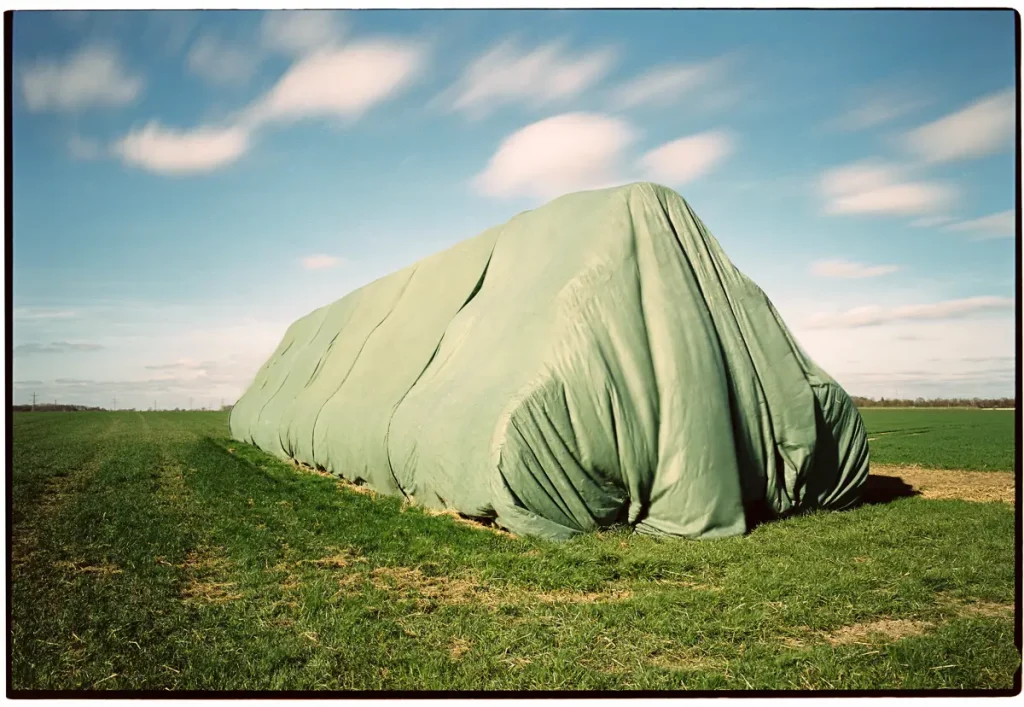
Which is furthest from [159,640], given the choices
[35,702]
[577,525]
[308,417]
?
[308,417]

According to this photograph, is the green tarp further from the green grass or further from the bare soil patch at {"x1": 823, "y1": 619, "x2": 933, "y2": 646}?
the green grass

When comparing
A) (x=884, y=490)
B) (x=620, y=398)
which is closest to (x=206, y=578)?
(x=620, y=398)

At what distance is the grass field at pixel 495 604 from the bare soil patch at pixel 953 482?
53.4 inches

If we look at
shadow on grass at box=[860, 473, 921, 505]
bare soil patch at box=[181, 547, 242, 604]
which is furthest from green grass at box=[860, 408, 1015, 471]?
bare soil patch at box=[181, 547, 242, 604]

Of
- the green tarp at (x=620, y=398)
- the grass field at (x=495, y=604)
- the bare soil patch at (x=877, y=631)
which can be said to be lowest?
the bare soil patch at (x=877, y=631)

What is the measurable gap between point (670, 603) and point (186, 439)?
18.2m

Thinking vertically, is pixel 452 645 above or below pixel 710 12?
below

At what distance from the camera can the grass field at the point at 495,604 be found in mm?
3719

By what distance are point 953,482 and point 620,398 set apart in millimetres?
6915

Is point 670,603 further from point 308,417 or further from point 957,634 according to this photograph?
point 308,417

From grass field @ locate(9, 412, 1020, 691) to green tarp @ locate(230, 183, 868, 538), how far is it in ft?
1.52

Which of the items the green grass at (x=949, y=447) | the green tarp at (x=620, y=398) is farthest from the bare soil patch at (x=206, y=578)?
the green grass at (x=949, y=447)

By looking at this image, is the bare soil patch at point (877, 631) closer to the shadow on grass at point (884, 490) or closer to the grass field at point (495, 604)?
the grass field at point (495, 604)

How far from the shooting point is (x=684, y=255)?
797 cm
